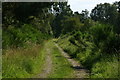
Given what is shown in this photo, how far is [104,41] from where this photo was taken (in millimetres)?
18766

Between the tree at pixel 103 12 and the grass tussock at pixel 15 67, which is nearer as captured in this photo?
the grass tussock at pixel 15 67

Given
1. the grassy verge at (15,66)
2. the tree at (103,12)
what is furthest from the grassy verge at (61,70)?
the tree at (103,12)

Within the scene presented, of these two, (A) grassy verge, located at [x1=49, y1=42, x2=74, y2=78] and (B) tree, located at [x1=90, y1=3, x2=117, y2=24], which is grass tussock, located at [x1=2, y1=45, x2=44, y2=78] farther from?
(B) tree, located at [x1=90, y1=3, x2=117, y2=24]

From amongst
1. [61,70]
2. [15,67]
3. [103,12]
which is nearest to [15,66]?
[15,67]

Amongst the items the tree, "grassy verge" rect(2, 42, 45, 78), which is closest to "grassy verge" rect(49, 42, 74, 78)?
"grassy verge" rect(2, 42, 45, 78)

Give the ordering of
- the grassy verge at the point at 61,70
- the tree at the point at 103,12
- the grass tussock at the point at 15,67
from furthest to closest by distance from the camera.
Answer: the tree at the point at 103,12 < the grassy verge at the point at 61,70 < the grass tussock at the point at 15,67

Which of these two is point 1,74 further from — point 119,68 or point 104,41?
point 104,41

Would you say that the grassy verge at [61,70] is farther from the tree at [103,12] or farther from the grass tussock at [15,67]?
the tree at [103,12]

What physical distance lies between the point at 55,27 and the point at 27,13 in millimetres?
81266

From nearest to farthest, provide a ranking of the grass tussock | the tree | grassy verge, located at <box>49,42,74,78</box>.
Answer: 1. the grass tussock
2. grassy verge, located at <box>49,42,74,78</box>
3. the tree

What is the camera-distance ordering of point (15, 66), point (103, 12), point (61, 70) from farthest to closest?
1. point (103, 12)
2. point (61, 70)
3. point (15, 66)

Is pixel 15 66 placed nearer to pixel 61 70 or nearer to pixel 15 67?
pixel 15 67

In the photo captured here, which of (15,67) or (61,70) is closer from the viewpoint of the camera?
(15,67)

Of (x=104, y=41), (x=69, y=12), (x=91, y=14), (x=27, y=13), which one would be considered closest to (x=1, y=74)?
(x=104, y=41)
